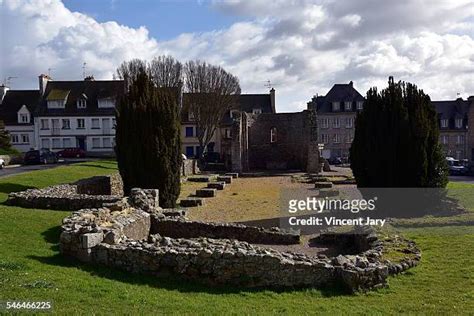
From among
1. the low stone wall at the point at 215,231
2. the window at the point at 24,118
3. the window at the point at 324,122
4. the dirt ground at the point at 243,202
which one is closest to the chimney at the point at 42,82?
the window at the point at 24,118

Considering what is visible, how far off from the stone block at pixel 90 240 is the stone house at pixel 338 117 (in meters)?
59.0

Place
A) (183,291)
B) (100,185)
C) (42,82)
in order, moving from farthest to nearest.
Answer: (42,82)
(100,185)
(183,291)

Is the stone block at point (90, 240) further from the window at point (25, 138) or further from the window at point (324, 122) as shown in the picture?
the window at point (324, 122)

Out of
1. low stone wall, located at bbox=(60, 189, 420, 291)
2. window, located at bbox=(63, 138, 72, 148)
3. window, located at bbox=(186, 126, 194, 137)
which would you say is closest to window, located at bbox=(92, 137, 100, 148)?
window, located at bbox=(63, 138, 72, 148)

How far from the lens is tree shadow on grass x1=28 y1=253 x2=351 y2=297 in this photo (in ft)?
28.3

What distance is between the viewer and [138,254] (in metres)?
9.35

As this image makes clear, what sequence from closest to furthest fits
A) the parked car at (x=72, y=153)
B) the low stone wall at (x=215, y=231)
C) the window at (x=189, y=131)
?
the low stone wall at (x=215, y=231), the parked car at (x=72, y=153), the window at (x=189, y=131)

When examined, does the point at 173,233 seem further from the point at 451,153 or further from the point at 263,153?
the point at 451,153

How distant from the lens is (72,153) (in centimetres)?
5288

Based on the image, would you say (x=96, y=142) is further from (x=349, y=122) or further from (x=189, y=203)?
(x=189, y=203)

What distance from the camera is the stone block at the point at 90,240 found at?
9453 mm

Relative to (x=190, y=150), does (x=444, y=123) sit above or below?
above

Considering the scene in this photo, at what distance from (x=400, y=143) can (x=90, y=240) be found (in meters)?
13.3

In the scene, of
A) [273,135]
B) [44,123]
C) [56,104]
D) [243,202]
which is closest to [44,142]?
[44,123]
